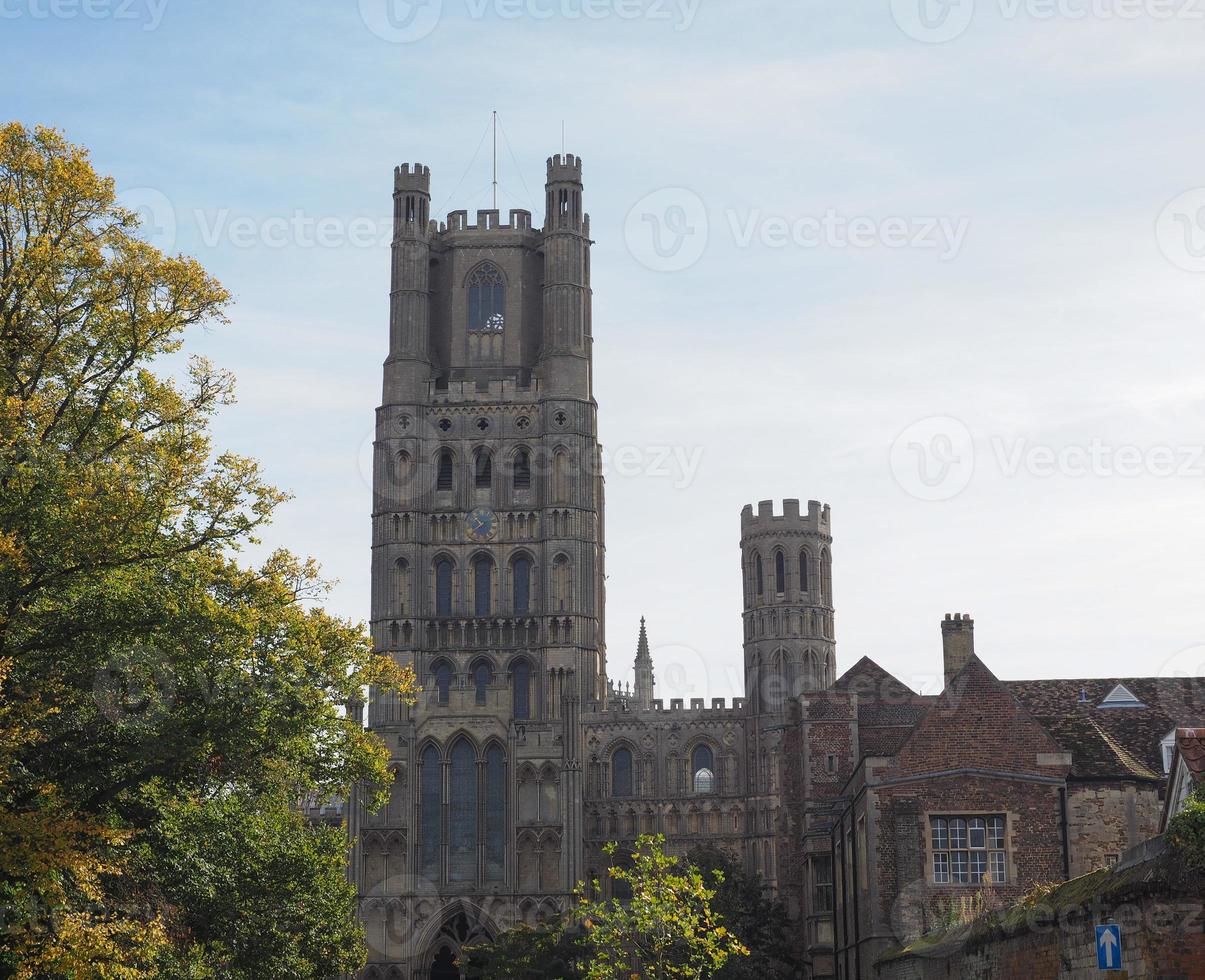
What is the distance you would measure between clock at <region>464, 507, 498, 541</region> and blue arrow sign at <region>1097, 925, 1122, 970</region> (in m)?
75.7

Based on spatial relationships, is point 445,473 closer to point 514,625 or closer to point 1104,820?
point 514,625

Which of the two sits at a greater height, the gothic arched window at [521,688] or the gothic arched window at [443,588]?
the gothic arched window at [443,588]

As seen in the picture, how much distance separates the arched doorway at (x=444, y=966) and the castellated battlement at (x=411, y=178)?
138 feet

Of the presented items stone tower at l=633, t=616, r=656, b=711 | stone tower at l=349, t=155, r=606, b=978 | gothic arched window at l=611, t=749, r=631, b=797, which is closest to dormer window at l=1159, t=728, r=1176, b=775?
stone tower at l=349, t=155, r=606, b=978

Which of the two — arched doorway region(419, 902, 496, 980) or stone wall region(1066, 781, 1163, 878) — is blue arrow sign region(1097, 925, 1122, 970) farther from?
arched doorway region(419, 902, 496, 980)

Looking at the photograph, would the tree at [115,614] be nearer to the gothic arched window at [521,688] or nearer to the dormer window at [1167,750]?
the dormer window at [1167,750]

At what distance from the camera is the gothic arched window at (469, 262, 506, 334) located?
99.8 m

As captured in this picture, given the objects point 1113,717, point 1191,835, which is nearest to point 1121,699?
point 1113,717

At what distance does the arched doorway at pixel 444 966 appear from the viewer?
8250 centimetres

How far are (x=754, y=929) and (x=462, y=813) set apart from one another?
23633mm

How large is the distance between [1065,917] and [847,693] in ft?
89.4

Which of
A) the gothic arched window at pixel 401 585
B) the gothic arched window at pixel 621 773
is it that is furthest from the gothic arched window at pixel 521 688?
the gothic arched window at pixel 401 585

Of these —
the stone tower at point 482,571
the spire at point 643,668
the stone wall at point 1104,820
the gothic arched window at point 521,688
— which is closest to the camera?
the stone wall at point 1104,820

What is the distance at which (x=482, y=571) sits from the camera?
93625 mm
